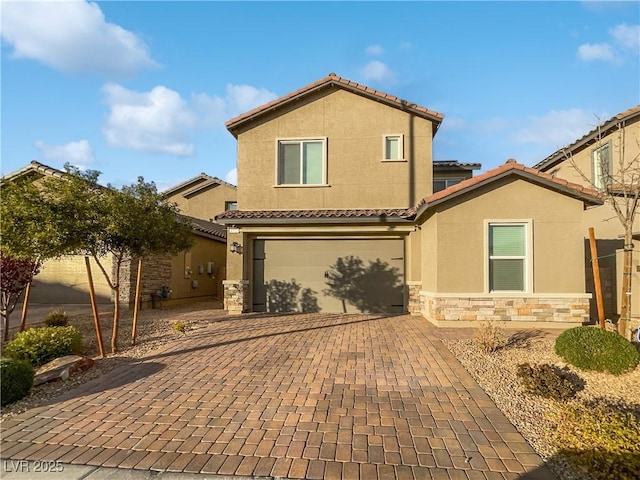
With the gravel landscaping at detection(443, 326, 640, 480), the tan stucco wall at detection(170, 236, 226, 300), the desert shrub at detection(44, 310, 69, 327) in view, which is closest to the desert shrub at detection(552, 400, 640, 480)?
the gravel landscaping at detection(443, 326, 640, 480)

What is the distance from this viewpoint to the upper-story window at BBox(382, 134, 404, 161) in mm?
12141

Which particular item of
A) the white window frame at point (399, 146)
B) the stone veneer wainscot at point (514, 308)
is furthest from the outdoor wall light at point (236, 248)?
the stone veneer wainscot at point (514, 308)

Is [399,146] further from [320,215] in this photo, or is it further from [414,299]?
[414,299]

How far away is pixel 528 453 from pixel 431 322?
21.3 feet

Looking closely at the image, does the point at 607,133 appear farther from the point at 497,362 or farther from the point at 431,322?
the point at 497,362

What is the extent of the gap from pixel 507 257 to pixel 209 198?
66.3ft

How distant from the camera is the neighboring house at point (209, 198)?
24406mm

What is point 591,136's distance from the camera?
12.2m

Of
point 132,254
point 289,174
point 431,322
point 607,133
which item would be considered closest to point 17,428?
point 132,254

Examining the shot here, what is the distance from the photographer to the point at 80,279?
1368 centimetres

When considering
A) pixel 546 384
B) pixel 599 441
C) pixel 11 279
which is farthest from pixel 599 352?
pixel 11 279

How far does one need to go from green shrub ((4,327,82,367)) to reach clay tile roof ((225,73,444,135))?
27.0ft

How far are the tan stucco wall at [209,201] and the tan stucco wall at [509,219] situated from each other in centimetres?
1769

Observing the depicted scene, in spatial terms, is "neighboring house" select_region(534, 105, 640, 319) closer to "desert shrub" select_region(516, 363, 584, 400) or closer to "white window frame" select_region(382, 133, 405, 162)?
"white window frame" select_region(382, 133, 405, 162)
